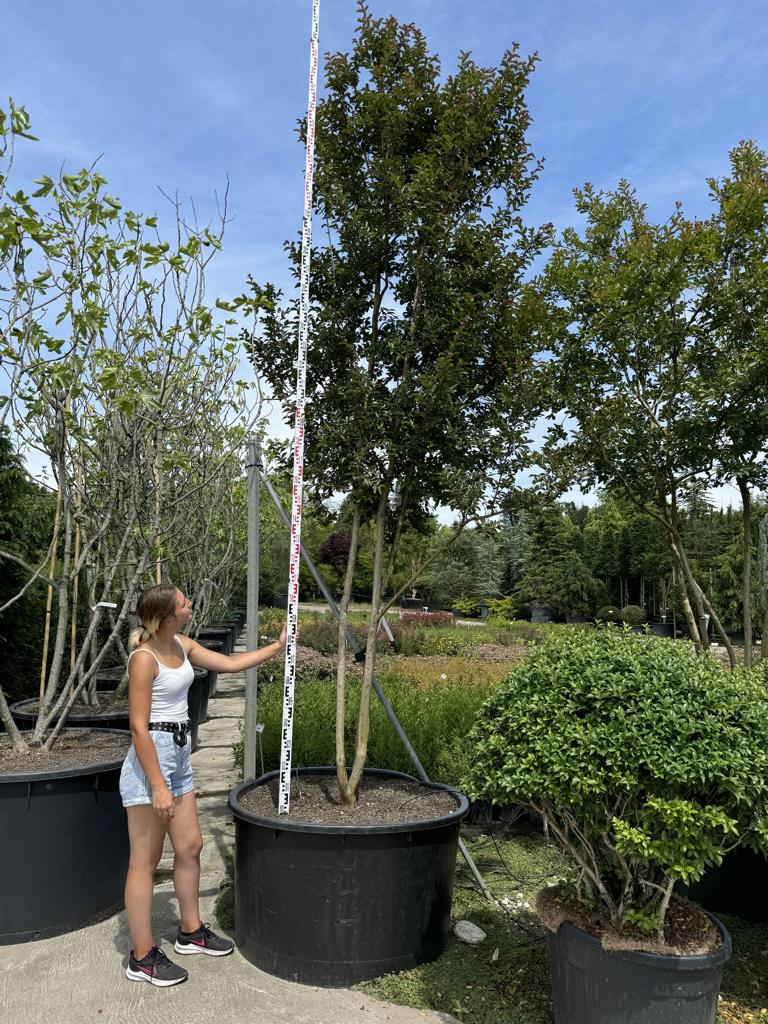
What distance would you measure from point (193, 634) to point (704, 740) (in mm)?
7674

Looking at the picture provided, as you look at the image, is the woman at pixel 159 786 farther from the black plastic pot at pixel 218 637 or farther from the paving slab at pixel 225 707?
the black plastic pot at pixel 218 637

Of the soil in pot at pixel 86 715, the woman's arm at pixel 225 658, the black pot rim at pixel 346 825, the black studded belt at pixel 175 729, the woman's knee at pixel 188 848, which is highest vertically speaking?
the woman's arm at pixel 225 658

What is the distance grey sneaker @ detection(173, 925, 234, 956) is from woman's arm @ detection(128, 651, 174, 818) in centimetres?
67

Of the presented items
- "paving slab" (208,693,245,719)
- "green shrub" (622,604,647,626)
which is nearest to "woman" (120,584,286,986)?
"paving slab" (208,693,245,719)

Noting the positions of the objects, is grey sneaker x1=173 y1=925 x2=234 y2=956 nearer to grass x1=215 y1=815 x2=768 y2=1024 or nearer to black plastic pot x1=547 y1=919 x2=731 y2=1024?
grass x1=215 y1=815 x2=768 y2=1024

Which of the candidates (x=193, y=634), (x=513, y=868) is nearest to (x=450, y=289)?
(x=513, y=868)

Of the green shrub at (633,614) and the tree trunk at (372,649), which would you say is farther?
the green shrub at (633,614)

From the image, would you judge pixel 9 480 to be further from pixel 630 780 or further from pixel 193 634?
pixel 630 780

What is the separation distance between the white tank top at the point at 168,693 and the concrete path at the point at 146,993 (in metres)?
1.04

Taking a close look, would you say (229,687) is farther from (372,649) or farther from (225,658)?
(225,658)

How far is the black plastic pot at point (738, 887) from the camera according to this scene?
3.86 metres

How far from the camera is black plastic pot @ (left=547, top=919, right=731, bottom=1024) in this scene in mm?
2398

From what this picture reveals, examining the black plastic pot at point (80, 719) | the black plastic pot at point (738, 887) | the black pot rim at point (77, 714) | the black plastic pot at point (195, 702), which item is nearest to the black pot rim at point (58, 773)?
the black pot rim at point (77, 714)

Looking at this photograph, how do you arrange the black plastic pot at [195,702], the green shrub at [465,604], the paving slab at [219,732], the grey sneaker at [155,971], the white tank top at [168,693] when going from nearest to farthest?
the grey sneaker at [155,971]
the white tank top at [168,693]
the black plastic pot at [195,702]
the paving slab at [219,732]
the green shrub at [465,604]
